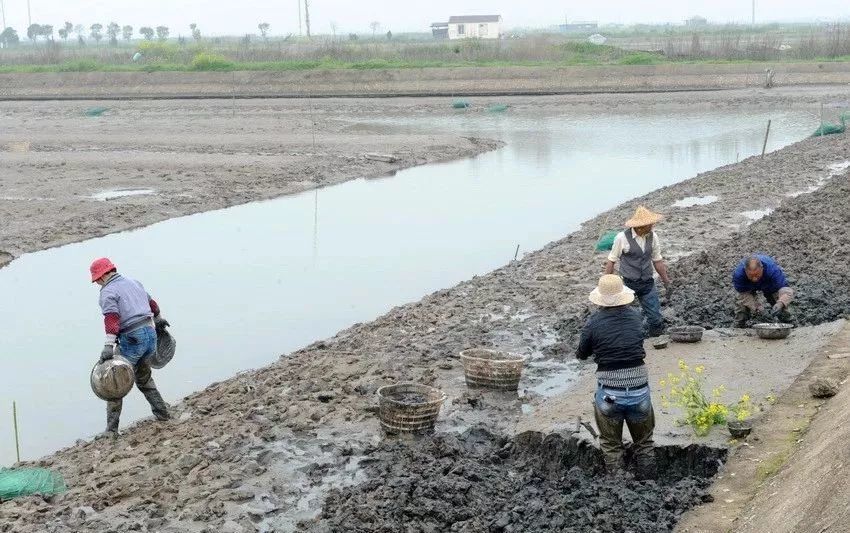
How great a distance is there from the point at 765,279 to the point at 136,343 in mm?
6275

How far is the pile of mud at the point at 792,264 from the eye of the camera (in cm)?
1231

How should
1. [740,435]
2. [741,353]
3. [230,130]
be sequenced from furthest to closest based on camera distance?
[230,130] → [741,353] → [740,435]

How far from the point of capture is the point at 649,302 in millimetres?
11500

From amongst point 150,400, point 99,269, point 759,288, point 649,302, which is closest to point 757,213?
point 759,288

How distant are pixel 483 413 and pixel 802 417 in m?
2.81

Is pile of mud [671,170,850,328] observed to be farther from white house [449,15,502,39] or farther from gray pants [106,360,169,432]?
white house [449,15,502,39]

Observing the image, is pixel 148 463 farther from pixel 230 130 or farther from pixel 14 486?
pixel 230 130

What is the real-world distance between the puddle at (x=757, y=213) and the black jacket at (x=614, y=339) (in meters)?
12.5

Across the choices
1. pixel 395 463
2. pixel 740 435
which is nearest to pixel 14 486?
pixel 395 463

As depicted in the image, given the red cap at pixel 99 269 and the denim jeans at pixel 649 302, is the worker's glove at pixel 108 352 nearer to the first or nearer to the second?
the red cap at pixel 99 269

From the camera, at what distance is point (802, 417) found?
8805 mm

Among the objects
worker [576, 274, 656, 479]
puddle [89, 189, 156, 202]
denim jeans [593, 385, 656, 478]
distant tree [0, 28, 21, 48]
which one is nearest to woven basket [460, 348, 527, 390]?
denim jeans [593, 385, 656, 478]

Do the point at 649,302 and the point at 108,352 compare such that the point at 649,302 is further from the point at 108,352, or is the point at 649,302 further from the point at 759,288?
the point at 108,352

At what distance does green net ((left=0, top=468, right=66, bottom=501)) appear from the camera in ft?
28.5
